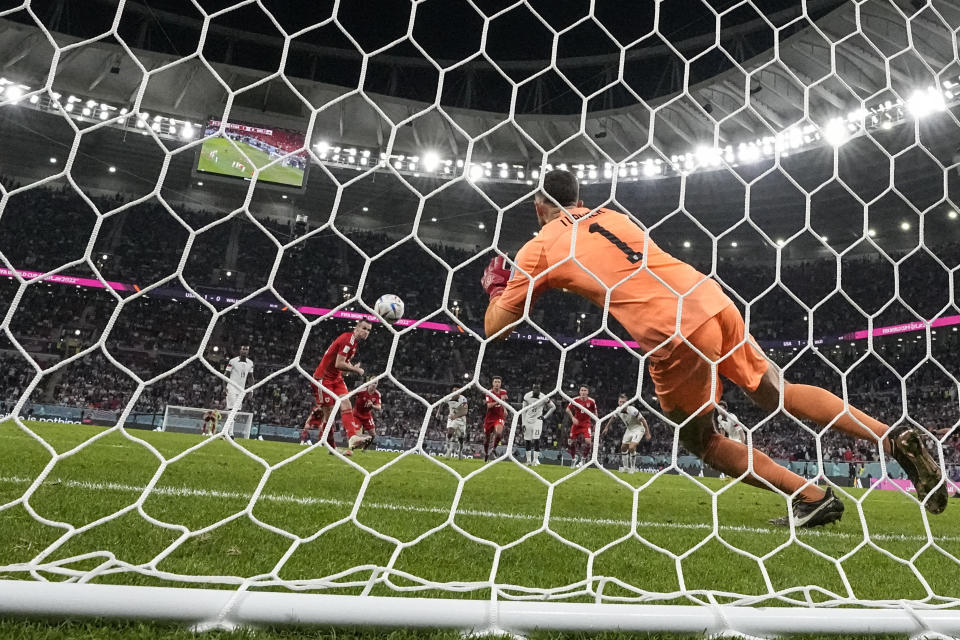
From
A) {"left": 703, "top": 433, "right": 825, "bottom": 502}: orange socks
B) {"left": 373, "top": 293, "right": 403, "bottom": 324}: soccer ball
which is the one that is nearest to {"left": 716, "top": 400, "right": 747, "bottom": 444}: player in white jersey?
{"left": 703, "top": 433, "right": 825, "bottom": 502}: orange socks

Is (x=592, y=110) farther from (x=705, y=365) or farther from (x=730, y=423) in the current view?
(x=705, y=365)

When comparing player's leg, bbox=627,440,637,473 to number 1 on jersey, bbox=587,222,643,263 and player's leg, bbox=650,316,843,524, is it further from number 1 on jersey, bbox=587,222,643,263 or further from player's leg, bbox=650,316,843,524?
number 1 on jersey, bbox=587,222,643,263

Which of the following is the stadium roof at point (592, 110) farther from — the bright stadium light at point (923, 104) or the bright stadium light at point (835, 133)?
the bright stadium light at point (923, 104)

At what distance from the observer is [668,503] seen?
4.12 m

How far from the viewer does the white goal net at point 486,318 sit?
1.47 meters

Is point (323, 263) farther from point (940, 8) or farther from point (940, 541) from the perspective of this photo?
point (940, 541)

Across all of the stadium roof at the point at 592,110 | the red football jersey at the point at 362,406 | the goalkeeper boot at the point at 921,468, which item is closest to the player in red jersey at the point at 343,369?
the red football jersey at the point at 362,406

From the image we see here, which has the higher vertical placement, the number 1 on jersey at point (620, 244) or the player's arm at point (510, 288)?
the number 1 on jersey at point (620, 244)

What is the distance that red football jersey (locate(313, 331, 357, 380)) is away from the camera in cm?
599

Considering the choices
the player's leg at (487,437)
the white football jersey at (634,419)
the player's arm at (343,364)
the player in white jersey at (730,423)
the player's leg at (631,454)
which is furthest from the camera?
the white football jersey at (634,419)

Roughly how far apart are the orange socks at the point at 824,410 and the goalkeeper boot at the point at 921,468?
8 cm

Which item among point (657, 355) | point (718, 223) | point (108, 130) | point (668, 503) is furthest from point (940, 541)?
point (108, 130)

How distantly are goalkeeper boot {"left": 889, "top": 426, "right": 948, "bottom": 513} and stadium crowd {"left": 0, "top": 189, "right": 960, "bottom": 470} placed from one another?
13.3 metres

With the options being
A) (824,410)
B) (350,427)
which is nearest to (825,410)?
(824,410)
